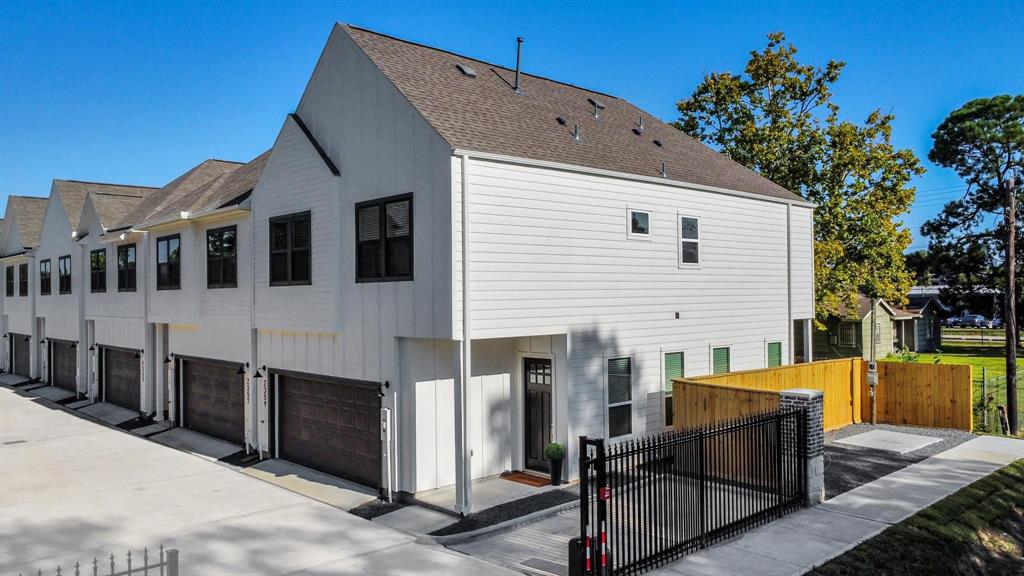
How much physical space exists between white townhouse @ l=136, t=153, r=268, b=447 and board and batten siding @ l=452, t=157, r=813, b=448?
7403 millimetres

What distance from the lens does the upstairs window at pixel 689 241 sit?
16016mm

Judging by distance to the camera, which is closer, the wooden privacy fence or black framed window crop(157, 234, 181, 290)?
the wooden privacy fence

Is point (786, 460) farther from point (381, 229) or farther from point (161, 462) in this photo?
point (161, 462)

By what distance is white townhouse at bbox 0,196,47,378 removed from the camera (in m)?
32.9

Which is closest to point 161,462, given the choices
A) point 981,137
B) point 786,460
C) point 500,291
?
point 500,291

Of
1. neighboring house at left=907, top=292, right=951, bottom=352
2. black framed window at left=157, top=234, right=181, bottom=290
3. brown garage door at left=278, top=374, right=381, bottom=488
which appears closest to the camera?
brown garage door at left=278, top=374, right=381, bottom=488

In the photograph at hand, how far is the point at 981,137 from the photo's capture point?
139 ft

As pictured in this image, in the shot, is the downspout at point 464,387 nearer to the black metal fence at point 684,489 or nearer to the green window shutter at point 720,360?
the black metal fence at point 684,489

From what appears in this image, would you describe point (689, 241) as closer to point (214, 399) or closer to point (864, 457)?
point (864, 457)

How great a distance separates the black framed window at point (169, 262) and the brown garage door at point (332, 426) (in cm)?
602

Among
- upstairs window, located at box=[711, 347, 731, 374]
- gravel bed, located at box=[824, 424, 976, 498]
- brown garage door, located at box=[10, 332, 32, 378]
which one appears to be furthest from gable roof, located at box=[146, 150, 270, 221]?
brown garage door, located at box=[10, 332, 32, 378]

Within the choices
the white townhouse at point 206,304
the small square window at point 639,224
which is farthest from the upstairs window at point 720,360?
the white townhouse at point 206,304

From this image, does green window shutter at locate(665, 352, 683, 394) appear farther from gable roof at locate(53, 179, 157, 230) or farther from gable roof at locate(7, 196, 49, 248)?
gable roof at locate(7, 196, 49, 248)

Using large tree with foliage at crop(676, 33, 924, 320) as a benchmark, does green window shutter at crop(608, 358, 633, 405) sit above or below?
below
